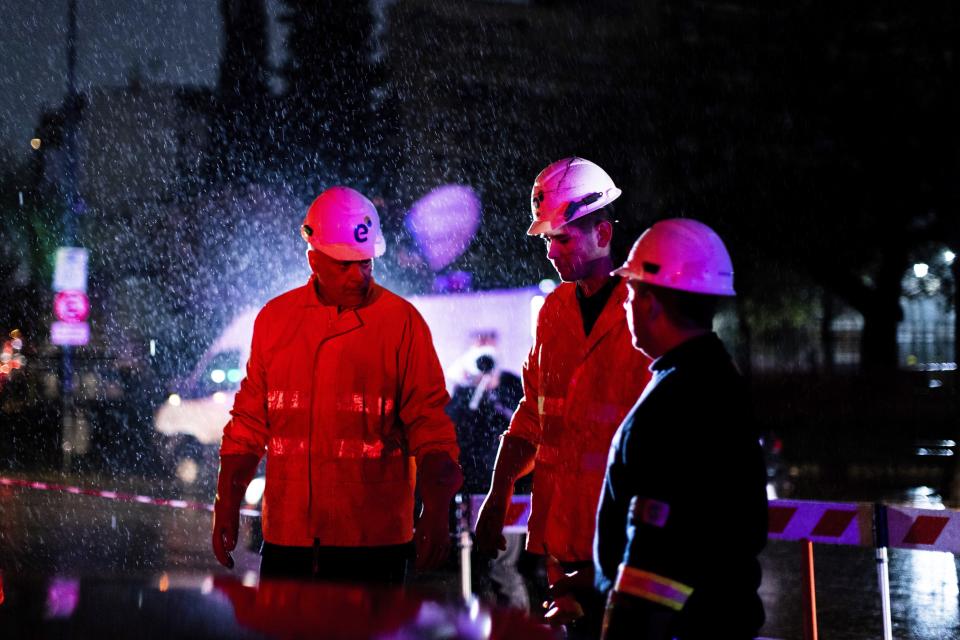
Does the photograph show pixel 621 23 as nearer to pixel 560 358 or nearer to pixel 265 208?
pixel 265 208

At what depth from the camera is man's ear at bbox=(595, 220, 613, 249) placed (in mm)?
4535

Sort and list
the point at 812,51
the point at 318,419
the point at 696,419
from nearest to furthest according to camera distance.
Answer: the point at 696,419, the point at 318,419, the point at 812,51

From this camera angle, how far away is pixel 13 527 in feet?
43.3

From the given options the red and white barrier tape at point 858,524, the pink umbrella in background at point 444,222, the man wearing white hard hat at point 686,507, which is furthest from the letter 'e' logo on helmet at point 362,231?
the pink umbrella in background at point 444,222

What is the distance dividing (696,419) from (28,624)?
149 cm

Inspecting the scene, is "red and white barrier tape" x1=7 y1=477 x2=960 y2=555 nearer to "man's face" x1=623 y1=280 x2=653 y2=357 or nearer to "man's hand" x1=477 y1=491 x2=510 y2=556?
"man's hand" x1=477 y1=491 x2=510 y2=556

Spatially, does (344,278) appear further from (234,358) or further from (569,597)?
(234,358)

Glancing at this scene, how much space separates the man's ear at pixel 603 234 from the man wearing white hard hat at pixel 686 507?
54.9 inches

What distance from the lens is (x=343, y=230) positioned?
4.90 metres

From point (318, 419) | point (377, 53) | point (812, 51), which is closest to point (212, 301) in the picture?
point (377, 53)

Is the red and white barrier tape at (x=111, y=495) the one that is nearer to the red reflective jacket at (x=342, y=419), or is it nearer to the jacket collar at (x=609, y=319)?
the red reflective jacket at (x=342, y=419)

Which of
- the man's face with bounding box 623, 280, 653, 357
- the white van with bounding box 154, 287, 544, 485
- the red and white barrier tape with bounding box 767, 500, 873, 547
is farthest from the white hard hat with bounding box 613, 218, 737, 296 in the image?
the white van with bounding box 154, 287, 544, 485

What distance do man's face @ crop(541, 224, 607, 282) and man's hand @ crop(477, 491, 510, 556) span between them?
0.85 metres

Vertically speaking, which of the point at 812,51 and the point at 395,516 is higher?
the point at 812,51
